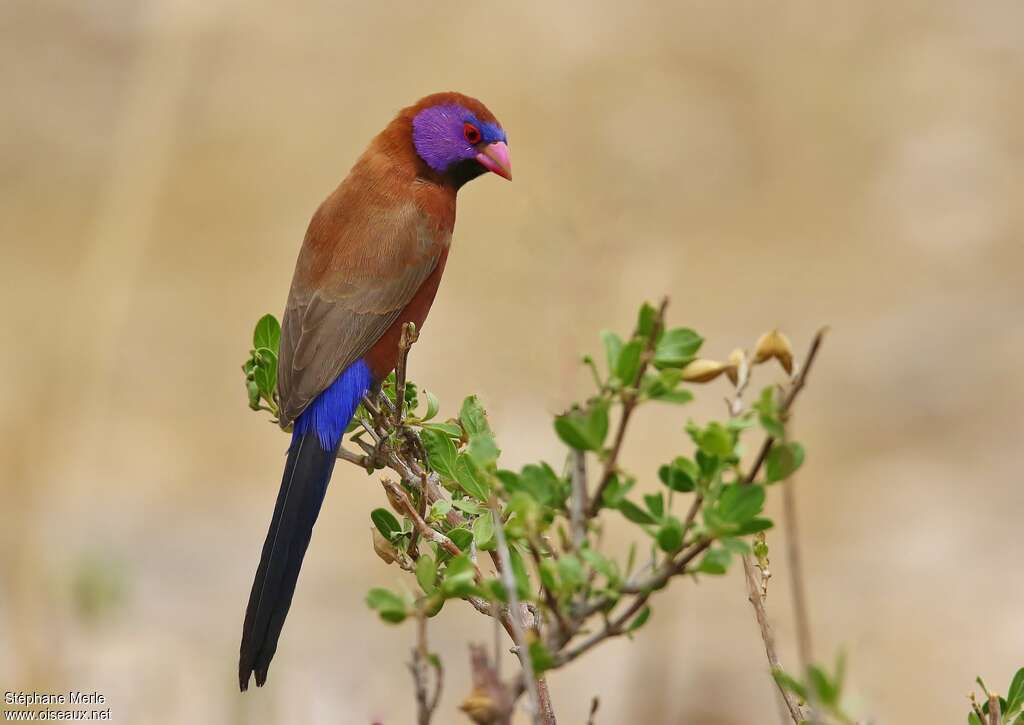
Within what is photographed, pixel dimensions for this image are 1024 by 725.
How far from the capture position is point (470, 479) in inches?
85.7

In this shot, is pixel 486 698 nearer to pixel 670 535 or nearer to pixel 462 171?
pixel 670 535

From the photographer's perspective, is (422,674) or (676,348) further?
(676,348)

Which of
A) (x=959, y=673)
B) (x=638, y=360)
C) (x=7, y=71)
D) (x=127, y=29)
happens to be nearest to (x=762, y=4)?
(x=127, y=29)

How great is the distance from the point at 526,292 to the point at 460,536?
15.9 ft

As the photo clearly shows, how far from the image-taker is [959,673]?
582 centimetres

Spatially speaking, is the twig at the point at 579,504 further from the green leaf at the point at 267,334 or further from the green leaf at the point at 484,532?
the green leaf at the point at 267,334

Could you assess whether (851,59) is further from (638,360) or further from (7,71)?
(638,360)

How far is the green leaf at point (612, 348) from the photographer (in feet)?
5.20

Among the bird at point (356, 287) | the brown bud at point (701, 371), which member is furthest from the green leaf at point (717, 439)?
the bird at point (356, 287)

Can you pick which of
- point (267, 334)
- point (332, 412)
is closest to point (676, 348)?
point (267, 334)

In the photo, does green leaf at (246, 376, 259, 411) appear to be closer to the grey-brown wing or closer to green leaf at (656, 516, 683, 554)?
the grey-brown wing

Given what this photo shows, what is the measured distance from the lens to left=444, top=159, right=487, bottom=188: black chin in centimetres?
432

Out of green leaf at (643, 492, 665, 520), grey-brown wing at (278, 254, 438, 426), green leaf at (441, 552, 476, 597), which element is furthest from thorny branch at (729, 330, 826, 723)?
grey-brown wing at (278, 254, 438, 426)

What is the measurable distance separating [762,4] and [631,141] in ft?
7.69
